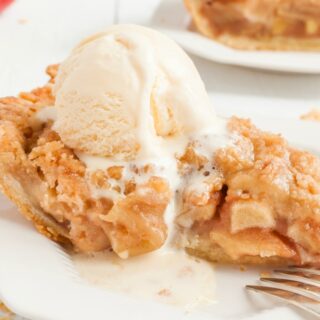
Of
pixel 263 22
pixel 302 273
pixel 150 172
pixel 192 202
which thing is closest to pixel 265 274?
pixel 302 273

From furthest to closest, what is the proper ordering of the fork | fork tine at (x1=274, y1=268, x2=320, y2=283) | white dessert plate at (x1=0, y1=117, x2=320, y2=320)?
fork tine at (x1=274, y1=268, x2=320, y2=283)
the fork
white dessert plate at (x1=0, y1=117, x2=320, y2=320)

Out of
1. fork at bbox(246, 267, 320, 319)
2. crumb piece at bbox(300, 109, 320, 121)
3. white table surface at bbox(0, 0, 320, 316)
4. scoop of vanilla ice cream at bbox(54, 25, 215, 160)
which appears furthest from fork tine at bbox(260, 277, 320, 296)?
crumb piece at bbox(300, 109, 320, 121)

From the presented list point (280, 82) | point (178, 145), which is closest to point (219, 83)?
point (280, 82)

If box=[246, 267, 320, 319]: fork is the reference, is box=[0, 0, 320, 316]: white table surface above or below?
below

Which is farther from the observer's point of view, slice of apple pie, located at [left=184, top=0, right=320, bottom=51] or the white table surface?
slice of apple pie, located at [left=184, top=0, right=320, bottom=51]

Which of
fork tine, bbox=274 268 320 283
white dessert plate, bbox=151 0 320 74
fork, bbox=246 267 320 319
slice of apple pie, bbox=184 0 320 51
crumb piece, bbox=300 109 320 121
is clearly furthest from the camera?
slice of apple pie, bbox=184 0 320 51

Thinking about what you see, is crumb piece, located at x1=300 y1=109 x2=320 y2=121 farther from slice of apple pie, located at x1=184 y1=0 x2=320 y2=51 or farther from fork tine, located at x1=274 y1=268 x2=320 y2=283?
fork tine, located at x1=274 y1=268 x2=320 y2=283

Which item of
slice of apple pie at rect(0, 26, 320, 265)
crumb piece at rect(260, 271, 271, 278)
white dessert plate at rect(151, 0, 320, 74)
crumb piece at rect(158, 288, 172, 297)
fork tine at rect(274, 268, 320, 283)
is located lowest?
crumb piece at rect(260, 271, 271, 278)
